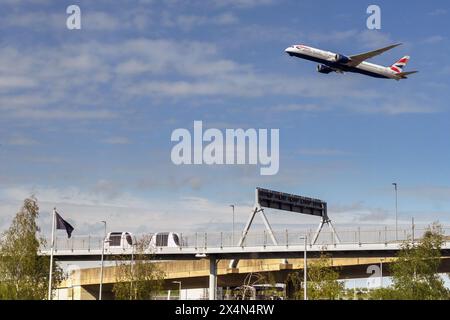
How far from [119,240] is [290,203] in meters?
33.0

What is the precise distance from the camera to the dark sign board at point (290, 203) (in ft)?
465

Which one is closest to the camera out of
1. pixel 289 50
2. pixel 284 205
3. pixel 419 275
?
pixel 419 275

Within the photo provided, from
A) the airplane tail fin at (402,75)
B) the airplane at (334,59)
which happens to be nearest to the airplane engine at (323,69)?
the airplane at (334,59)

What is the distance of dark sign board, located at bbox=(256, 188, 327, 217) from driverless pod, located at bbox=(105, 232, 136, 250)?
969 inches

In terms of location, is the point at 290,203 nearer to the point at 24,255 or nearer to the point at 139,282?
the point at 139,282

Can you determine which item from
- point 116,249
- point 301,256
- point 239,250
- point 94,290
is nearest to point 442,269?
point 301,256

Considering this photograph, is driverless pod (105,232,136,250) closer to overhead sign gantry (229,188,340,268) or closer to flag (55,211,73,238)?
overhead sign gantry (229,188,340,268)

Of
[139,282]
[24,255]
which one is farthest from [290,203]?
[24,255]

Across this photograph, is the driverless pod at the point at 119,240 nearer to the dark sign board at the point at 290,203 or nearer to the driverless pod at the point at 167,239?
the driverless pod at the point at 167,239

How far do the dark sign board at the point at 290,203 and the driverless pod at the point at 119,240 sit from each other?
24621mm

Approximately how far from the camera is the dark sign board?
465ft

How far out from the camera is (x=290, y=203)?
475 ft

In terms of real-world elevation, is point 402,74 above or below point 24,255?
above
